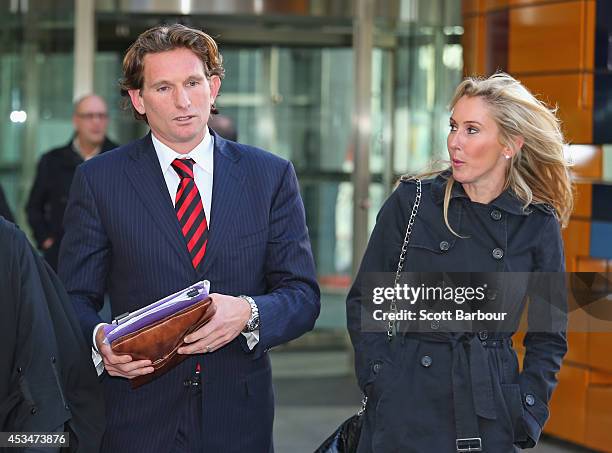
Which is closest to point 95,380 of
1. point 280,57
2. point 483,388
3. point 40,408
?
point 40,408

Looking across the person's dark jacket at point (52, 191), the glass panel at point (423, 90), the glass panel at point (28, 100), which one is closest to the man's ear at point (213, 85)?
the person's dark jacket at point (52, 191)

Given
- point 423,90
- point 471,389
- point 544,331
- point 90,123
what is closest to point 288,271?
point 471,389

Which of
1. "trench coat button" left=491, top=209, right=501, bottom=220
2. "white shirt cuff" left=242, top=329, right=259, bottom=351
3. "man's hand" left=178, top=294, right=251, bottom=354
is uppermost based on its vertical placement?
"trench coat button" left=491, top=209, right=501, bottom=220

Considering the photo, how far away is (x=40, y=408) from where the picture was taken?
2617mm

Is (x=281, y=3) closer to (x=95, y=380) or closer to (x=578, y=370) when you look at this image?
(x=578, y=370)

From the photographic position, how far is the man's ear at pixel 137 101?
121 inches

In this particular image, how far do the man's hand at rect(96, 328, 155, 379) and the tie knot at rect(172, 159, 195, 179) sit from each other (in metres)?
0.48

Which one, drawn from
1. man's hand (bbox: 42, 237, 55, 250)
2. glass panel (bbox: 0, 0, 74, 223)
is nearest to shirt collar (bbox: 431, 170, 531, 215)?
man's hand (bbox: 42, 237, 55, 250)

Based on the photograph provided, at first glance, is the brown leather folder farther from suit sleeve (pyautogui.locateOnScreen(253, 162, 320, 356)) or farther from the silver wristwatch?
suit sleeve (pyautogui.locateOnScreen(253, 162, 320, 356))

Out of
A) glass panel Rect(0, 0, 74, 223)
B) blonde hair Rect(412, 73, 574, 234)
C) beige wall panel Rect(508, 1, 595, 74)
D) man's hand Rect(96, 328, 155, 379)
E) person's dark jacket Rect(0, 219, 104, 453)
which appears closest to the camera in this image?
person's dark jacket Rect(0, 219, 104, 453)

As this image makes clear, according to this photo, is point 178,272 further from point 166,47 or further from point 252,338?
point 166,47

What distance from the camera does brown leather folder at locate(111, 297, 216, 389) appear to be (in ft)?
8.91

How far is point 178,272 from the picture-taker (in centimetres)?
296

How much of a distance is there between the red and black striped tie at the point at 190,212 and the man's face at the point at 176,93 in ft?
0.26
